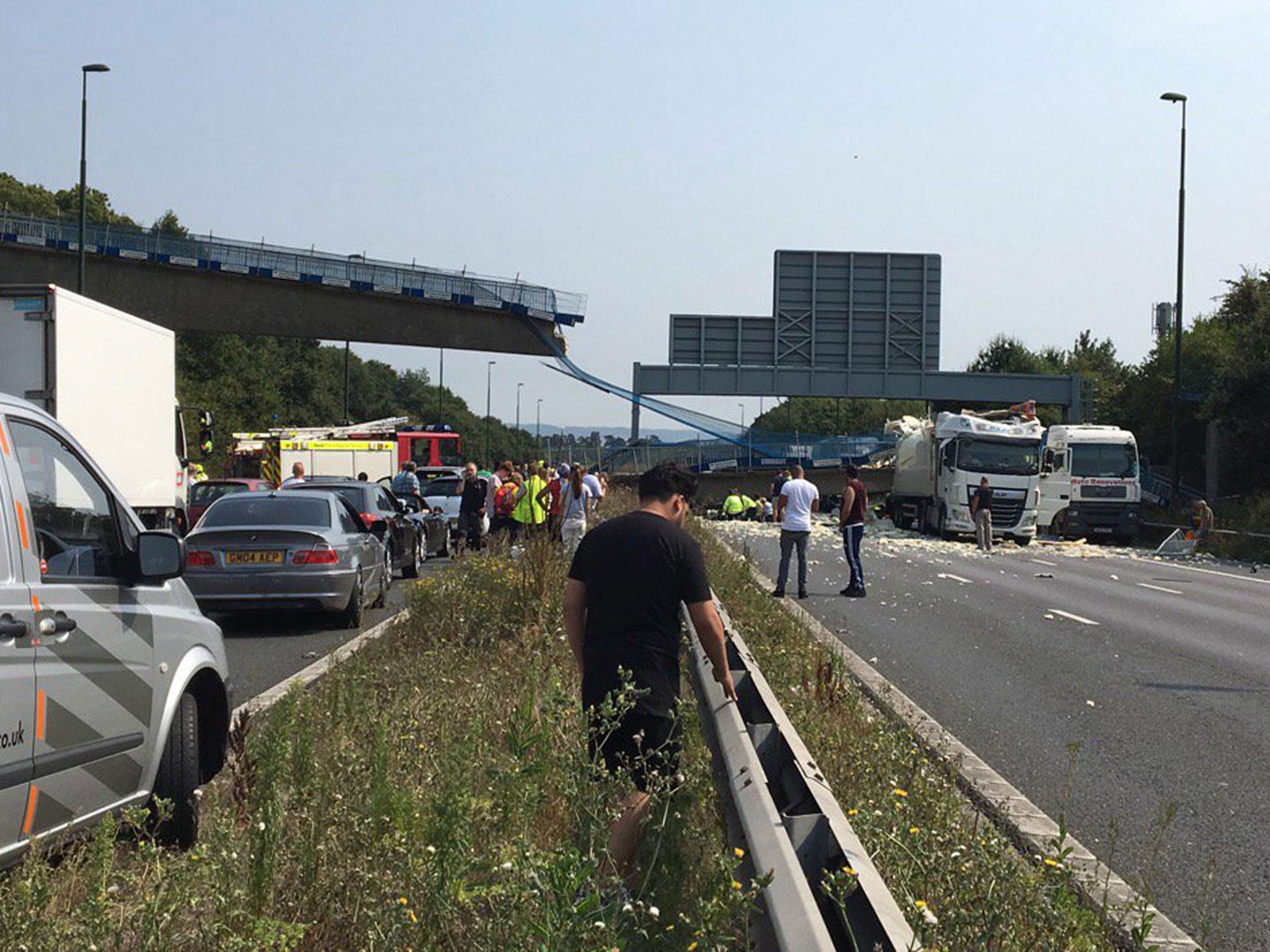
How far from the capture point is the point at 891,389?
176 feet

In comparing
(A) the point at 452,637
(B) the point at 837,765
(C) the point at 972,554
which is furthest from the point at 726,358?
(B) the point at 837,765

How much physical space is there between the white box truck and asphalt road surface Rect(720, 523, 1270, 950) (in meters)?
8.35

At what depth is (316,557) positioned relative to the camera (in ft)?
50.5

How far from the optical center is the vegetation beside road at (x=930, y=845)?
172 inches

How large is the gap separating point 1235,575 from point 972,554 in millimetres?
6573

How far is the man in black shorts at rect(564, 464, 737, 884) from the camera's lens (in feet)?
19.2

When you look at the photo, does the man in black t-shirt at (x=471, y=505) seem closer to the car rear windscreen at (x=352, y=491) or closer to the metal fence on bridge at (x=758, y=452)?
the car rear windscreen at (x=352, y=491)

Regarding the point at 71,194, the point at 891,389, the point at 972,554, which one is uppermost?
the point at 71,194

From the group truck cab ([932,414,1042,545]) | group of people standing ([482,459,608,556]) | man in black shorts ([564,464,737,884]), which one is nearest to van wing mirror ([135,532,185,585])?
man in black shorts ([564,464,737,884])

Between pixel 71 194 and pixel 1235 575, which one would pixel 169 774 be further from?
pixel 71 194

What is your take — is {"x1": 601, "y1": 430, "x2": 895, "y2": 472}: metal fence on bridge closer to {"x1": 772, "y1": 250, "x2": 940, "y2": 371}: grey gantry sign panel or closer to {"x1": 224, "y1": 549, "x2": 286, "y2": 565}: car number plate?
{"x1": 772, "y1": 250, "x2": 940, "y2": 371}: grey gantry sign panel

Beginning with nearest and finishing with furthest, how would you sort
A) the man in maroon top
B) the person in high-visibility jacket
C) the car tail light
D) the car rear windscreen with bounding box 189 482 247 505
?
the car tail light < the man in maroon top < the person in high-visibility jacket < the car rear windscreen with bounding box 189 482 247 505

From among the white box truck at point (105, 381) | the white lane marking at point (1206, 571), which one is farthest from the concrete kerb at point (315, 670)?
the white lane marking at point (1206, 571)

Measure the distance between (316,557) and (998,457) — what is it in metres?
28.5
